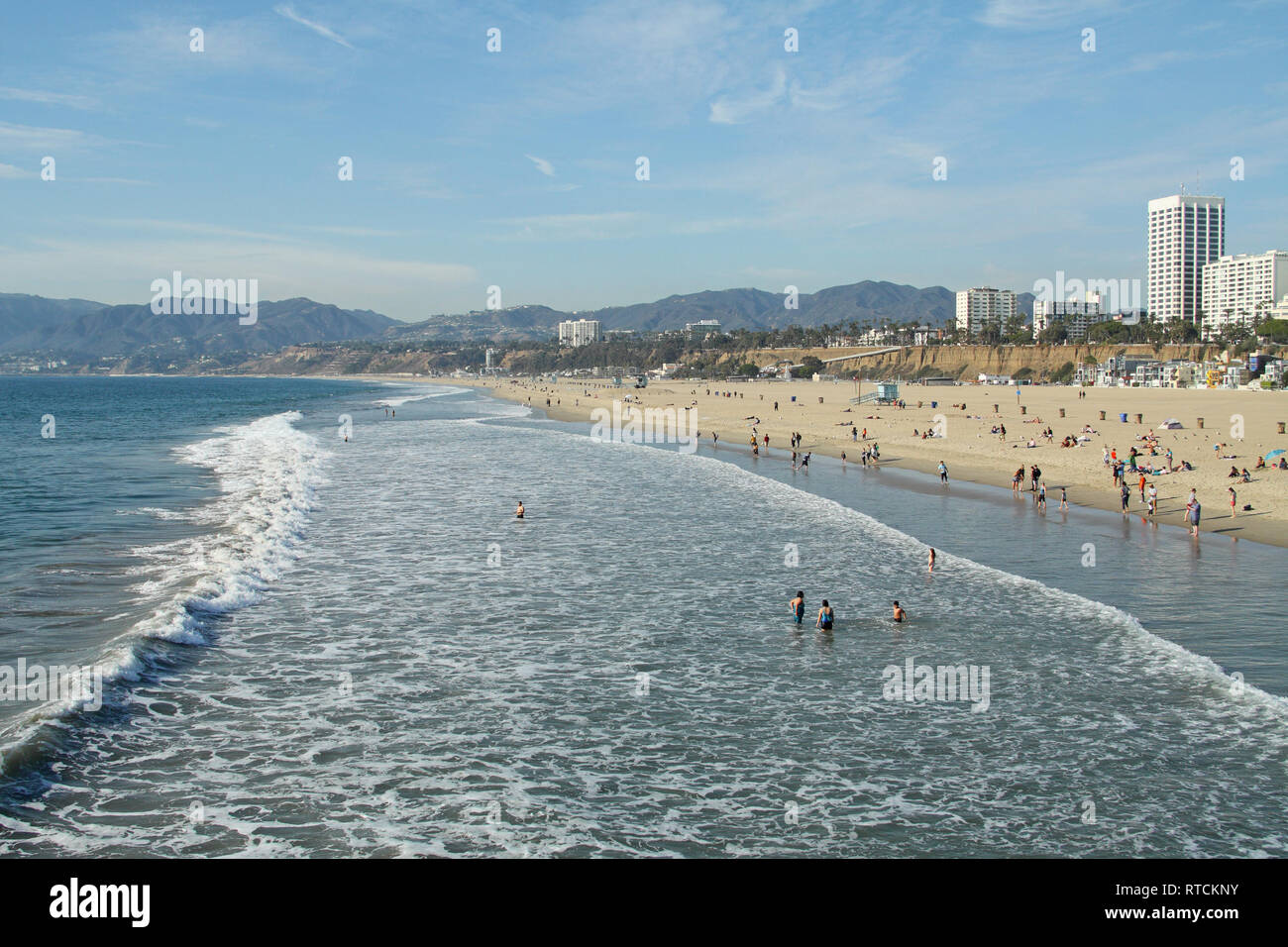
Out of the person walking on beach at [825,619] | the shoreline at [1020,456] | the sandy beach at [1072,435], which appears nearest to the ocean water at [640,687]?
the person walking on beach at [825,619]

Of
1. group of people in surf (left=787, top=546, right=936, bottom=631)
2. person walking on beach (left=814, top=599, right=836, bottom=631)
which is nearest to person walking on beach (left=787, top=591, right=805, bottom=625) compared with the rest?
group of people in surf (left=787, top=546, right=936, bottom=631)

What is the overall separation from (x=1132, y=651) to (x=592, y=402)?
321ft

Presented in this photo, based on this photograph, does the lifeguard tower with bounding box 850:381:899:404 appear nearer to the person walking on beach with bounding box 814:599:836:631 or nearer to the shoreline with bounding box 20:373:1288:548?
the shoreline with bounding box 20:373:1288:548

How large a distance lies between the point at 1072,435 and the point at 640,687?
4234 centimetres

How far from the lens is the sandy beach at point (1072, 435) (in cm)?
3147

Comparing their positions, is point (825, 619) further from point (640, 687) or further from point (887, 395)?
point (887, 395)

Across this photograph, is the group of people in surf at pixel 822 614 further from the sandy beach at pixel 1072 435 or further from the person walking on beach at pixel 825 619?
the sandy beach at pixel 1072 435

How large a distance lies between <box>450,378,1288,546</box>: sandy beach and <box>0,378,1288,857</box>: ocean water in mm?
3740

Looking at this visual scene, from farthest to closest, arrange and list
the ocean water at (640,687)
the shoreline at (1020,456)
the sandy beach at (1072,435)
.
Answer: the sandy beach at (1072,435) → the shoreline at (1020,456) → the ocean water at (640,687)

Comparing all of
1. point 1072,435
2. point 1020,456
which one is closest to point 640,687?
point 1020,456

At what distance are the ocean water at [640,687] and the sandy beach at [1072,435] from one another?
3740mm

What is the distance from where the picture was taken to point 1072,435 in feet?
162

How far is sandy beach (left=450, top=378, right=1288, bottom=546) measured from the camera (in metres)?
31.5

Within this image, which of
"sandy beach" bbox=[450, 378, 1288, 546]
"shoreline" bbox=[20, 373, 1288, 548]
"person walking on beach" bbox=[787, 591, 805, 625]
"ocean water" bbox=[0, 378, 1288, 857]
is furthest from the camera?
"sandy beach" bbox=[450, 378, 1288, 546]
